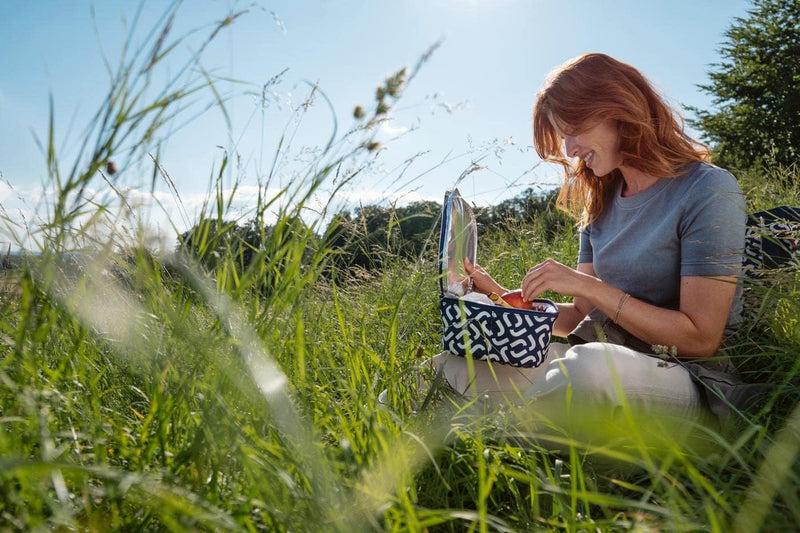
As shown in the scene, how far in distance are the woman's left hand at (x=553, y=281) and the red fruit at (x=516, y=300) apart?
0.05m

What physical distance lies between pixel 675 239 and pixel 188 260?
186cm

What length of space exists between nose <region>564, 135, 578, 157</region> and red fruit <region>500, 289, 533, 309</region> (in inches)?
27.1

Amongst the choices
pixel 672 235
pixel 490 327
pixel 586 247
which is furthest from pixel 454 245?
pixel 586 247

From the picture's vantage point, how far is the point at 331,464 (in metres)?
1.15

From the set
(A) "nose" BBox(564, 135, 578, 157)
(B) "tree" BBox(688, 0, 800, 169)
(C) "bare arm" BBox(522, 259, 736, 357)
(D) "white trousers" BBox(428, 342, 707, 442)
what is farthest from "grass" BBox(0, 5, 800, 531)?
(B) "tree" BBox(688, 0, 800, 169)

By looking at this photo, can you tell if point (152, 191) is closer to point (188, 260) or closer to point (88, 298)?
point (188, 260)

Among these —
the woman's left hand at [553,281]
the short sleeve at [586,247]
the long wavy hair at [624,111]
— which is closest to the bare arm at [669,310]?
the woman's left hand at [553,281]

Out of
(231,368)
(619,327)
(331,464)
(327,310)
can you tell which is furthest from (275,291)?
(619,327)

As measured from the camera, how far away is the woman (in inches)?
70.2

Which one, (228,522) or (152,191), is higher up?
(152,191)

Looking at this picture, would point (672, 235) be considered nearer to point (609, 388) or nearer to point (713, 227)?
point (713, 227)

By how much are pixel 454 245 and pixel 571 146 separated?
769mm

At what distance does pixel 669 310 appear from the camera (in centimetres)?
206

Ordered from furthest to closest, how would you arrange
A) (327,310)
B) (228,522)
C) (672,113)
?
(327,310) < (672,113) < (228,522)
